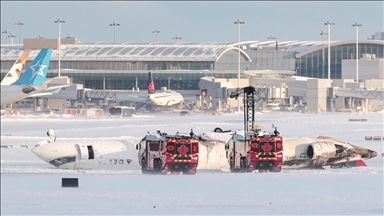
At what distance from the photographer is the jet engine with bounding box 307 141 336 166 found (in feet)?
193

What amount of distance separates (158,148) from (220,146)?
626 centimetres

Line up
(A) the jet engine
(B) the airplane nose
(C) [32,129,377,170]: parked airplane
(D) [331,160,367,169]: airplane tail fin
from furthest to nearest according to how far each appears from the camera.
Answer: (D) [331,160,367,169]: airplane tail fin < (B) the airplane nose < (A) the jet engine < (C) [32,129,377,170]: parked airplane

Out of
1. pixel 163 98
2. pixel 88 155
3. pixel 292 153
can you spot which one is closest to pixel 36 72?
pixel 163 98

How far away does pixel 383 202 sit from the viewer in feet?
141

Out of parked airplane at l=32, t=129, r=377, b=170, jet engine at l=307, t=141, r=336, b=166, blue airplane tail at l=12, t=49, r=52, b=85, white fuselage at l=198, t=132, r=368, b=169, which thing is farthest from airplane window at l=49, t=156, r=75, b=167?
blue airplane tail at l=12, t=49, r=52, b=85

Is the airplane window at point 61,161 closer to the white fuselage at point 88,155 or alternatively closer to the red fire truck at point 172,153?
the white fuselage at point 88,155

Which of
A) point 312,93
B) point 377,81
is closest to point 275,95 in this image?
point 312,93

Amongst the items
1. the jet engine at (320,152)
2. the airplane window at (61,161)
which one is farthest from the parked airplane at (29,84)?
the jet engine at (320,152)

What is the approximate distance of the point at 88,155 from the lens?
5847 cm

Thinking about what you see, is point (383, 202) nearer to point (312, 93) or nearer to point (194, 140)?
point (194, 140)

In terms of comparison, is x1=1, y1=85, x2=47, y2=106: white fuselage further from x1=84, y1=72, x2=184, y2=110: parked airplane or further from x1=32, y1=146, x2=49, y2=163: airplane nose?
x1=84, y1=72, x2=184, y2=110: parked airplane

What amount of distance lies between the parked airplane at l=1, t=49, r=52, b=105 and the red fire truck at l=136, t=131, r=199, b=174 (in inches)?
1890

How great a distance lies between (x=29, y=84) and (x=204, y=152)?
181 ft

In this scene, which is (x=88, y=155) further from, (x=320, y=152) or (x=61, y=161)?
(x=320, y=152)
